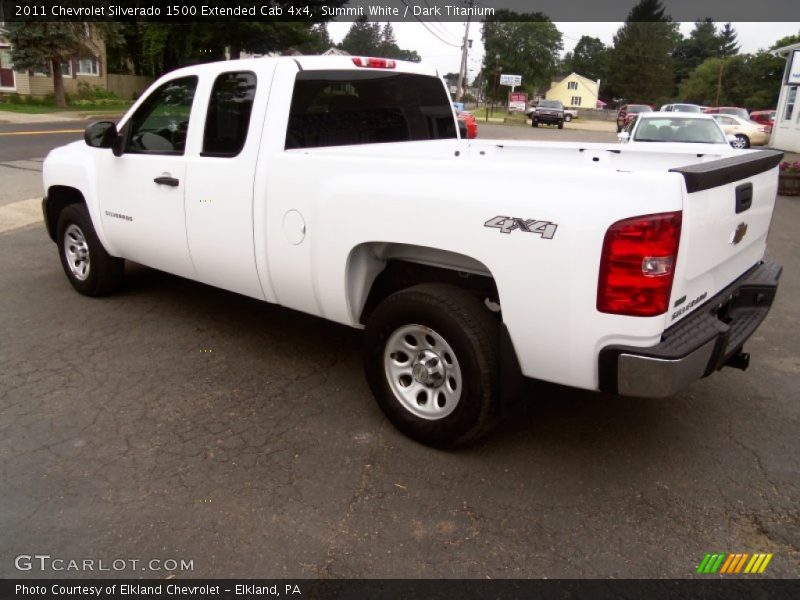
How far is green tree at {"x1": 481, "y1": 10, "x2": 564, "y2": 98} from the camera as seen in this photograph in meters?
89.3

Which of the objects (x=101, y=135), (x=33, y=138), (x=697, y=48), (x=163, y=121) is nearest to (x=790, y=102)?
(x=33, y=138)

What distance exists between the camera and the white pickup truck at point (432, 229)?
2742 mm

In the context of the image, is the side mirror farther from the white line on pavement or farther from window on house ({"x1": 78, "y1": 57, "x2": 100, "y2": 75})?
window on house ({"x1": 78, "y1": 57, "x2": 100, "y2": 75})

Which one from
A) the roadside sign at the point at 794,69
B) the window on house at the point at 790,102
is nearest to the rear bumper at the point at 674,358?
the roadside sign at the point at 794,69

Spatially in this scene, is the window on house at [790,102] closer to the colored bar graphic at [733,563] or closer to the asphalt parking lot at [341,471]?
the asphalt parking lot at [341,471]

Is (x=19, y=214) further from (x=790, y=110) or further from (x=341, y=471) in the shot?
(x=790, y=110)

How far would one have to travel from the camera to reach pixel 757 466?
11.1 ft

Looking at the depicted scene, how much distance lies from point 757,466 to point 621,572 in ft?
4.06

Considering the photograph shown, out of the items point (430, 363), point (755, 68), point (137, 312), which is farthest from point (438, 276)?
point (755, 68)

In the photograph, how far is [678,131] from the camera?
41.8 ft

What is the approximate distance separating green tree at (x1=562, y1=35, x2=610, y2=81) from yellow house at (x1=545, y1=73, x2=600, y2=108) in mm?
23376

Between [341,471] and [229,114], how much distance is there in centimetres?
239

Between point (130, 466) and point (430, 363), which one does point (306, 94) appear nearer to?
point (430, 363)

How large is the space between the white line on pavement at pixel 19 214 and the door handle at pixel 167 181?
494 centimetres
